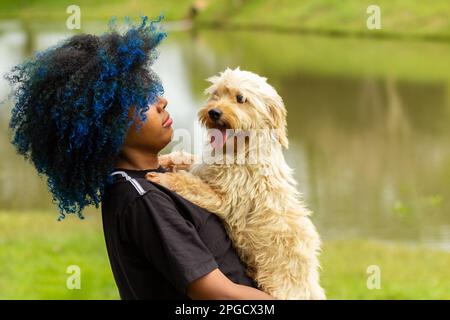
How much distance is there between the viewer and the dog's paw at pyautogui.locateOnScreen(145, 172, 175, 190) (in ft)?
9.92

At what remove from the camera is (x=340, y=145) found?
57.1 ft

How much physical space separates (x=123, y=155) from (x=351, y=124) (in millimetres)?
17453

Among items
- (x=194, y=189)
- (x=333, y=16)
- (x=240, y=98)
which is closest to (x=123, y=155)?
(x=194, y=189)

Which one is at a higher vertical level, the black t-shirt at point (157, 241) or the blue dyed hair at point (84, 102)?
the blue dyed hair at point (84, 102)

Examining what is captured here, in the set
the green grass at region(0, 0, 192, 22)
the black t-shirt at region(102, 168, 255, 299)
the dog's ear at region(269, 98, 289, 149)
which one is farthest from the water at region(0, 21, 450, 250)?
the green grass at region(0, 0, 192, 22)

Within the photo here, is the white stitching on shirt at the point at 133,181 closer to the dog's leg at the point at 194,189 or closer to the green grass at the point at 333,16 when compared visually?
the dog's leg at the point at 194,189

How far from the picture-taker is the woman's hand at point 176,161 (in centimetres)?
364

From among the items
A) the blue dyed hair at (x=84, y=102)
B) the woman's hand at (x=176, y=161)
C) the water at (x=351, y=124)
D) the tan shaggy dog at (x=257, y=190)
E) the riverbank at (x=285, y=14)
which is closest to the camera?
the blue dyed hair at (x=84, y=102)

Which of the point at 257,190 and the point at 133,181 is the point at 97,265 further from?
the point at 133,181

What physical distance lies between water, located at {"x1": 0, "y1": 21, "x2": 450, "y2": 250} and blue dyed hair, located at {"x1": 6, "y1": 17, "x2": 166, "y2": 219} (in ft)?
3.88

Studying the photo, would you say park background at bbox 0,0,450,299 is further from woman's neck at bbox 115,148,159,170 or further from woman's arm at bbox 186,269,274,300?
woman's arm at bbox 186,269,274,300

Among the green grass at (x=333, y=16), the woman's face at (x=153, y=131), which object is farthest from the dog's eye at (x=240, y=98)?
the green grass at (x=333, y=16)

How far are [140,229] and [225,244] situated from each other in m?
0.38
